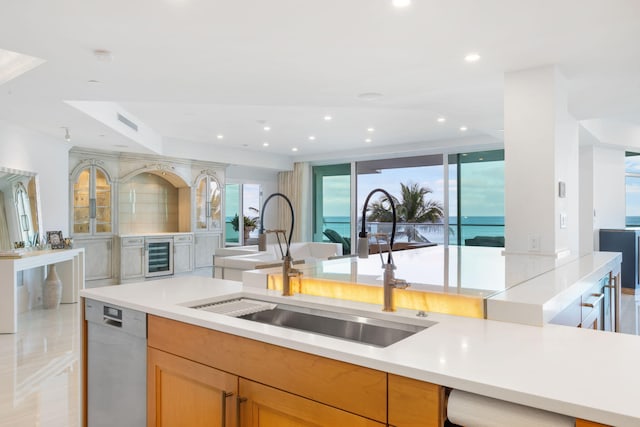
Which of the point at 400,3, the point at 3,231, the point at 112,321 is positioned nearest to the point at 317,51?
the point at 400,3

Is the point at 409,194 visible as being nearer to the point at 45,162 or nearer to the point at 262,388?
the point at 45,162

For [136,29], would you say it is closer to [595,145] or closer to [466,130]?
[466,130]

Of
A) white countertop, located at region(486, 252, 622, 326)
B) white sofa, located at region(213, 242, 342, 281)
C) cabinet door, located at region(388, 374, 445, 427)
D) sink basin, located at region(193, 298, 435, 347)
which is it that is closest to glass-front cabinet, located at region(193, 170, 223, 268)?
white sofa, located at region(213, 242, 342, 281)

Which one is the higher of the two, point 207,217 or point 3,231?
point 207,217

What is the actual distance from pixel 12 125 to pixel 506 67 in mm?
5471

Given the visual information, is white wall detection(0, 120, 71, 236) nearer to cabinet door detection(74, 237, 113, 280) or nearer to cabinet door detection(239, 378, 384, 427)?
cabinet door detection(74, 237, 113, 280)

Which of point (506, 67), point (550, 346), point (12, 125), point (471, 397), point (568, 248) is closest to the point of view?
point (471, 397)

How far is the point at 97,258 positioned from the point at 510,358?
737 centimetres

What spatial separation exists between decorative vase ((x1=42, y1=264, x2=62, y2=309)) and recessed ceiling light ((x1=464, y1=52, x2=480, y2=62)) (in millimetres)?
5493

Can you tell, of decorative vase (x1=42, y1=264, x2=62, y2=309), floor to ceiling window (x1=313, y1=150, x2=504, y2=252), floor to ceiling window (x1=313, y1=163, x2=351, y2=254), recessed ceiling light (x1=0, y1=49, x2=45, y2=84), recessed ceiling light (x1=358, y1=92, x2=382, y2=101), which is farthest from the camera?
floor to ceiling window (x1=313, y1=163, x2=351, y2=254)

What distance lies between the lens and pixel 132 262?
7.48 metres

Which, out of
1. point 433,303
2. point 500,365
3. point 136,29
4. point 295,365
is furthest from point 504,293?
point 136,29

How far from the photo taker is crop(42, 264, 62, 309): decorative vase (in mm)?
5539

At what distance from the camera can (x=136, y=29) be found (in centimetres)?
252
